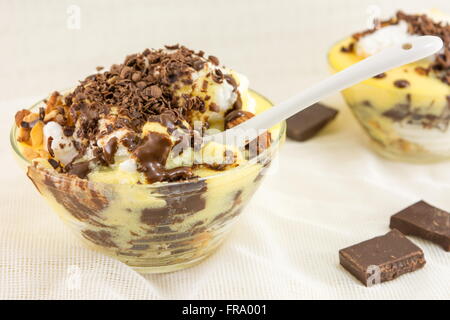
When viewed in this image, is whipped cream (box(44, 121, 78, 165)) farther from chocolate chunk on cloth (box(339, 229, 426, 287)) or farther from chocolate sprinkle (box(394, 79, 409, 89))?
chocolate sprinkle (box(394, 79, 409, 89))

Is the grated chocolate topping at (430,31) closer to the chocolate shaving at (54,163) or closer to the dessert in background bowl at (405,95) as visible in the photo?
the dessert in background bowl at (405,95)

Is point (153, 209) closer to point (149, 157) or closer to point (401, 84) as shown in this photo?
point (149, 157)

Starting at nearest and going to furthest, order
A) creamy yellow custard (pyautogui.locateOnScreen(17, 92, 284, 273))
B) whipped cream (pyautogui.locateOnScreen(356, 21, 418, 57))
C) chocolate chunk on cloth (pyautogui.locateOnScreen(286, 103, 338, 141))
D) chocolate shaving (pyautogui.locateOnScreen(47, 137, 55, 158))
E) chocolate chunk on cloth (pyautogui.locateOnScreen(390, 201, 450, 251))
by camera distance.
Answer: creamy yellow custard (pyautogui.locateOnScreen(17, 92, 284, 273)), chocolate shaving (pyautogui.locateOnScreen(47, 137, 55, 158)), chocolate chunk on cloth (pyautogui.locateOnScreen(390, 201, 450, 251)), whipped cream (pyautogui.locateOnScreen(356, 21, 418, 57)), chocolate chunk on cloth (pyautogui.locateOnScreen(286, 103, 338, 141))

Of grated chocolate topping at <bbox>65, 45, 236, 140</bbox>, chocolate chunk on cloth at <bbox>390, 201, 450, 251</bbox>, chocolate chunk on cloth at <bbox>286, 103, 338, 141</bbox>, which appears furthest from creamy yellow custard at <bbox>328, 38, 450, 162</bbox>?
grated chocolate topping at <bbox>65, 45, 236, 140</bbox>

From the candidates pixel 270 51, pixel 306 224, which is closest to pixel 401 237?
pixel 306 224

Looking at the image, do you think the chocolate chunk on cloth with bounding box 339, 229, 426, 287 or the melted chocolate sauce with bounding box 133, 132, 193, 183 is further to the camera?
the chocolate chunk on cloth with bounding box 339, 229, 426, 287

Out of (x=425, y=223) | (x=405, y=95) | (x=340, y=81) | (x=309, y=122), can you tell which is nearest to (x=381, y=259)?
(x=425, y=223)

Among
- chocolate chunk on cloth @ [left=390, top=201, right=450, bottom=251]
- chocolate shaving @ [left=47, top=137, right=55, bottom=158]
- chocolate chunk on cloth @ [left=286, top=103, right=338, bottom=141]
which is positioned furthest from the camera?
chocolate chunk on cloth @ [left=286, top=103, right=338, bottom=141]
